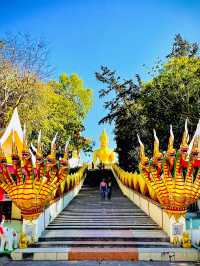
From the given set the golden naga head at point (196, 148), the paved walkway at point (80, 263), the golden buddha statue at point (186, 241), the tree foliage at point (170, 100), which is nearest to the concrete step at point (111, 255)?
the paved walkway at point (80, 263)

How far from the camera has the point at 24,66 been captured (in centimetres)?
2312

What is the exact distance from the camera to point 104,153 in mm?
57281

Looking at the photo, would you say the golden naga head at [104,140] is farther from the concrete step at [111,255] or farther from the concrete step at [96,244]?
the concrete step at [111,255]

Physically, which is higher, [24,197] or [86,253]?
[24,197]

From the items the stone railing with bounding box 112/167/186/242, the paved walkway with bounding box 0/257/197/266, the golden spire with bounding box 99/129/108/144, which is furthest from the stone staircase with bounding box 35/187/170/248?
the golden spire with bounding box 99/129/108/144

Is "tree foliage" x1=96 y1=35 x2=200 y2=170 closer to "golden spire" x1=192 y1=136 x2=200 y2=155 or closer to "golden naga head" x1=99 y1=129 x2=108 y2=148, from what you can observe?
"golden spire" x1=192 y1=136 x2=200 y2=155

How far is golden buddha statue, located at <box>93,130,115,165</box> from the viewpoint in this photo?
56.8 meters

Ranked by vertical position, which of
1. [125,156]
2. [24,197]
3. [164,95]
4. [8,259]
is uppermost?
[164,95]

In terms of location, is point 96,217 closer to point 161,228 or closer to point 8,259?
point 161,228

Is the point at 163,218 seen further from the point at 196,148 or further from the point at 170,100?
the point at 170,100

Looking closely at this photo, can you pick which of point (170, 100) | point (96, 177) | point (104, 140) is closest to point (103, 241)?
point (170, 100)

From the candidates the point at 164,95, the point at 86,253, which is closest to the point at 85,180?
the point at 164,95

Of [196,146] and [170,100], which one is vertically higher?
[170,100]

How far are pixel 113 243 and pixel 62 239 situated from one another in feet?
5.13
